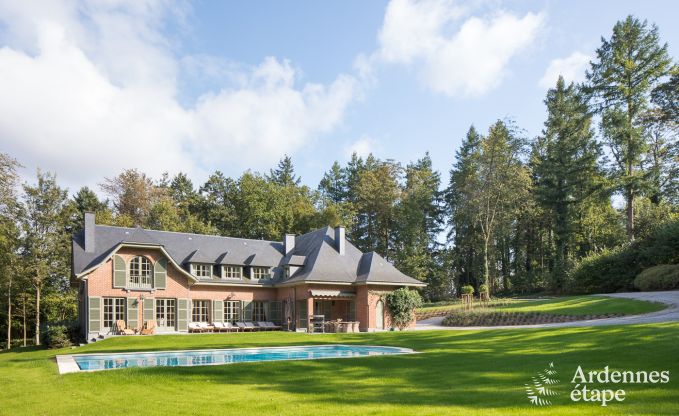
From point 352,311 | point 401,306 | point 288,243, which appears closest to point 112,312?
point 288,243

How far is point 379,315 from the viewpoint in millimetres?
27984

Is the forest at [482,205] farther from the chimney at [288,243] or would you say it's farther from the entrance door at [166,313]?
the chimney at [288,243]

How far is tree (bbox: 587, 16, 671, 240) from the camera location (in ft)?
110

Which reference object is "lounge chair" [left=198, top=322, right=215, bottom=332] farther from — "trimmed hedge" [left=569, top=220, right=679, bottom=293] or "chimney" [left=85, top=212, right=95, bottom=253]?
"trimmed hedge" [left=569, top=220, right=679, bottom=293]

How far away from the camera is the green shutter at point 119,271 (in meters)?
25.6

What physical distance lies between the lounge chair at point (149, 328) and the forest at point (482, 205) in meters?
8.37

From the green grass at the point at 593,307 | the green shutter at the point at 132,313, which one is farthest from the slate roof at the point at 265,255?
the green grass at the point at 593,307

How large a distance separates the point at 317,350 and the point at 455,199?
119 feet

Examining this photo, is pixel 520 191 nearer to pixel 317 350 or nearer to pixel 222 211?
pixel 222 211

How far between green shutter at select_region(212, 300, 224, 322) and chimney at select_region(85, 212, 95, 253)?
277 inches

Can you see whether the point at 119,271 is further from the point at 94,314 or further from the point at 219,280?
the point at 219,280

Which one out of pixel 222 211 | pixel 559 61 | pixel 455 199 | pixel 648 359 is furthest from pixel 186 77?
pixel 455 199

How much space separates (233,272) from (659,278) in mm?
22822

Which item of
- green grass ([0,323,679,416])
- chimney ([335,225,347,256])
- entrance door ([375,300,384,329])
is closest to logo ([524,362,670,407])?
green grass ([0,323,679,416])
